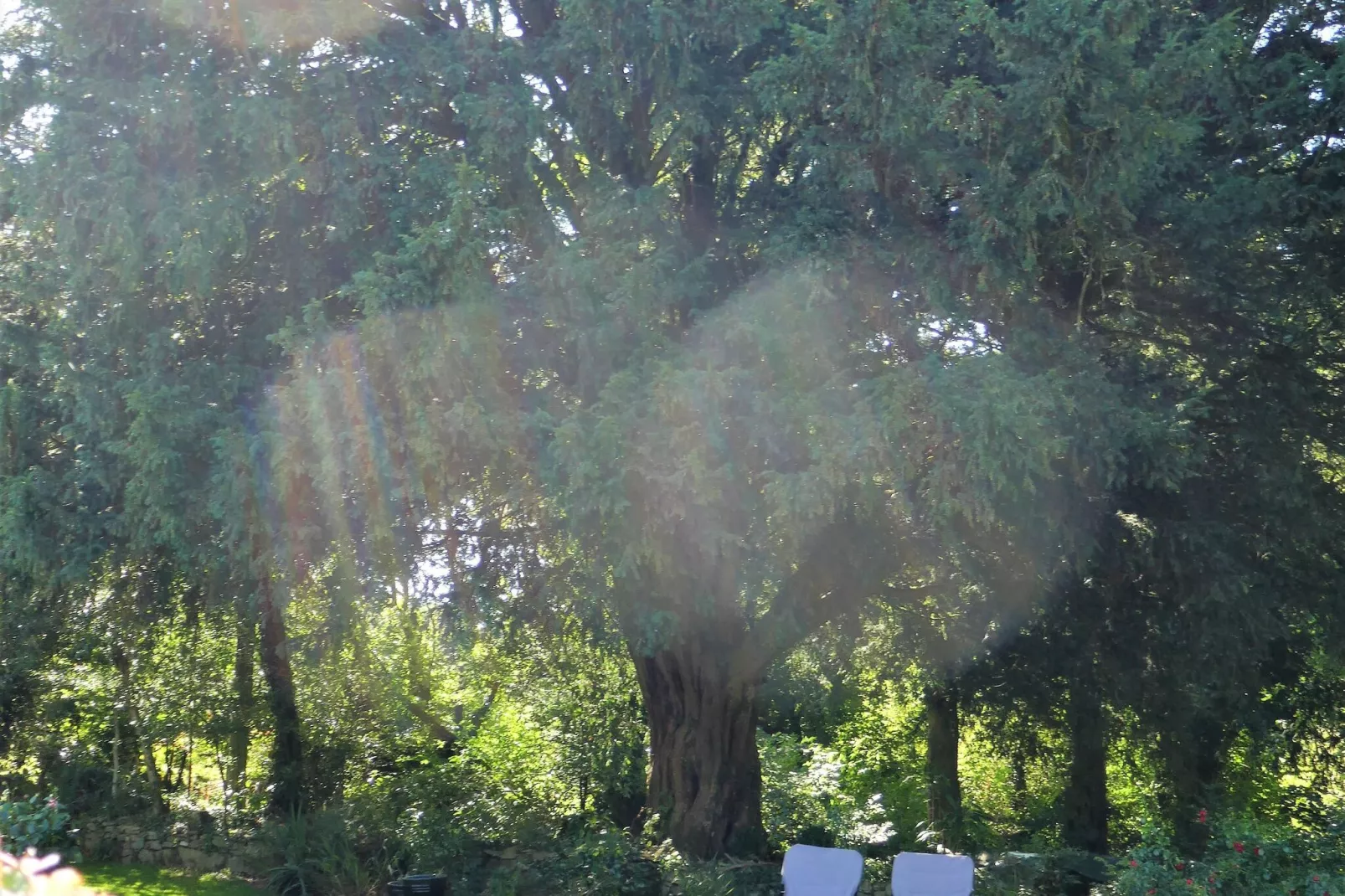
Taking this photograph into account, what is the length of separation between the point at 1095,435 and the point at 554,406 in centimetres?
353

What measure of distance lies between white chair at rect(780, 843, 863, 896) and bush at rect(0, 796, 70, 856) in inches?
243

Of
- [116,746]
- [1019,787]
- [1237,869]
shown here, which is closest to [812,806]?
[1237,869]

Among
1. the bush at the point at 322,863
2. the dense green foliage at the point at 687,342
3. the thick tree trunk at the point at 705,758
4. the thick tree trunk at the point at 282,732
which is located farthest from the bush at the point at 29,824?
the thick tree trunk at the point at 705,758

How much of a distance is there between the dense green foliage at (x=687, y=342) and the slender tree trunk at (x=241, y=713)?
93.5 inches

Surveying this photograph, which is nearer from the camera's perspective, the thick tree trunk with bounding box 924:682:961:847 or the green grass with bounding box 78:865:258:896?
the green grass with bounding box 78:865:258:896

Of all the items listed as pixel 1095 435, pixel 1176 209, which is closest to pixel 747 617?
pixel 1095 435

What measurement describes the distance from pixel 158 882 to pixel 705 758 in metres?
5.24

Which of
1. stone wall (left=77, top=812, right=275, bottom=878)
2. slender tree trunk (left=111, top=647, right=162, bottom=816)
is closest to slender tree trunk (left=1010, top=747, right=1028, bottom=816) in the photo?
stone wall (left=77, top=812, right=275, bottom=878)

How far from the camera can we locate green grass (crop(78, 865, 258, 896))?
1055 centimetres

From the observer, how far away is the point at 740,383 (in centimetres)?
758

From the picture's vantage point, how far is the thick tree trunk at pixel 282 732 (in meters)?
12.4

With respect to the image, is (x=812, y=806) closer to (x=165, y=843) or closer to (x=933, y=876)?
(x=933, y=876)

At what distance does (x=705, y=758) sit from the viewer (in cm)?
1067

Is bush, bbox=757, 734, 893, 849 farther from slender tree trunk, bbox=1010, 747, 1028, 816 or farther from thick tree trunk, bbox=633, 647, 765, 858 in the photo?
slender tree trunk, bbox=1010, 747, 1028, 816
